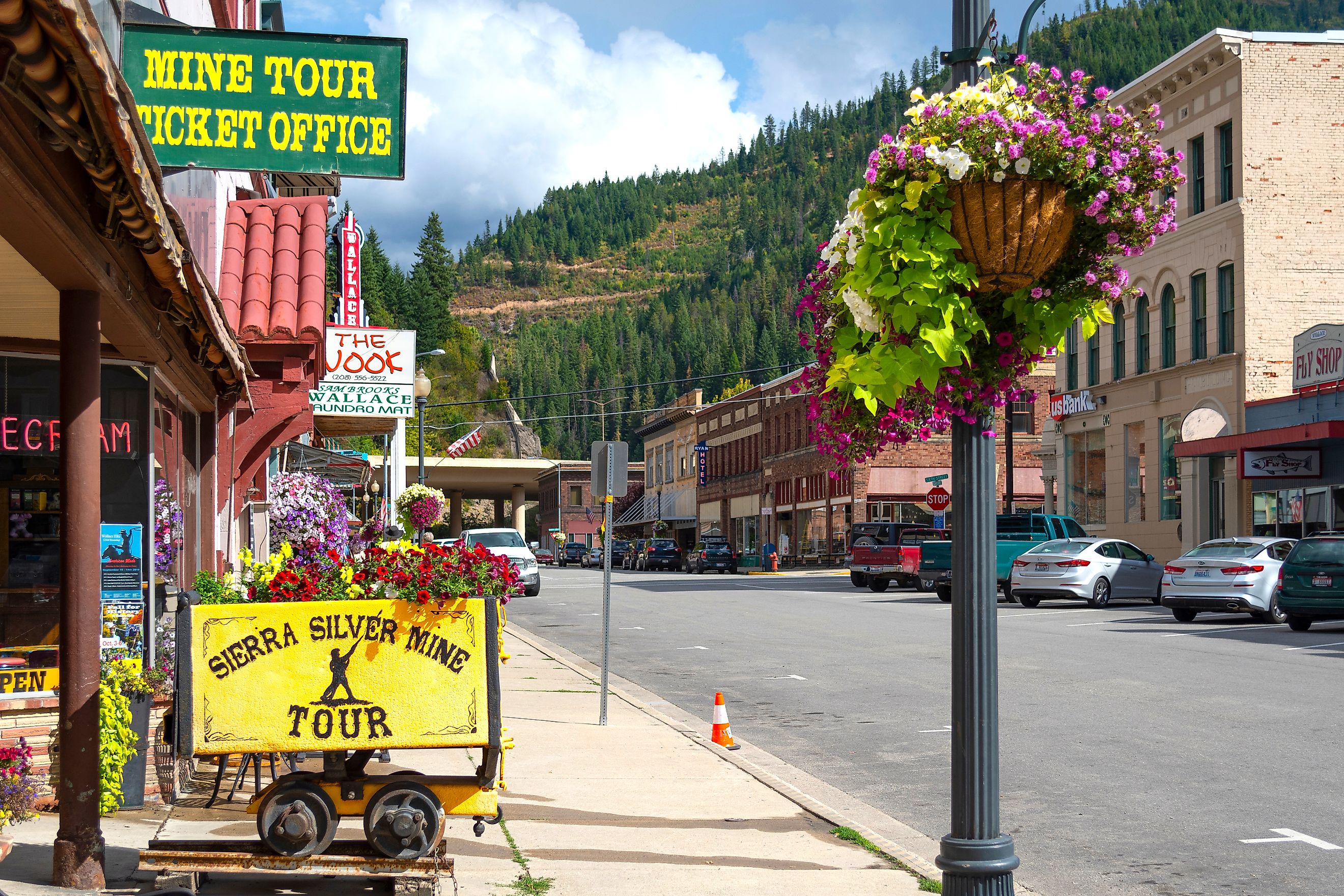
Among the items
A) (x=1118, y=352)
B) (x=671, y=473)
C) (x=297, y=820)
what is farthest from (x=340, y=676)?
(x=671, y=473)

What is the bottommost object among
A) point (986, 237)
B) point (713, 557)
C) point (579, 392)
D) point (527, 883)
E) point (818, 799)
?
point (713, 557)

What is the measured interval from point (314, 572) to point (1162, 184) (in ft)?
13.2

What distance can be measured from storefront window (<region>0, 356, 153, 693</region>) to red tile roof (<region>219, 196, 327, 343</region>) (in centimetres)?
302

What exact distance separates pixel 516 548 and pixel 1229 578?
1788cm

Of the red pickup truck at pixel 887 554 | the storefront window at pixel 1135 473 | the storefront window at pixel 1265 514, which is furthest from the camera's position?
the storefront window at pixel 1135 473

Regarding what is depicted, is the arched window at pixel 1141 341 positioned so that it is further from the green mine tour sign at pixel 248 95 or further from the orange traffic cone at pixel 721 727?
the green mine tour sign at pixel 248 95

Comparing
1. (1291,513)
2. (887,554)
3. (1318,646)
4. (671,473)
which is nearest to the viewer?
(1318,646)

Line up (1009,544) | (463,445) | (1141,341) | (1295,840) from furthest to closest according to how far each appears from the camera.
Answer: (463,445) < (1141,341) < (1009,544) < (1295,840)

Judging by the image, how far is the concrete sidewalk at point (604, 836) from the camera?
242 inches

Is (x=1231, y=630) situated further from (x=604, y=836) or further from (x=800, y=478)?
(x=800, y=478)

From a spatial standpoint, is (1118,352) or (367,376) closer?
(367,376)

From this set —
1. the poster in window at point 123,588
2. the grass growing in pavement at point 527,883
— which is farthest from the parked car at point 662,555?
the grass growing in pavement at point 527,883

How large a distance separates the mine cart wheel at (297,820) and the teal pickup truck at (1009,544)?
2368 centimetres

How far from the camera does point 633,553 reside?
7256 centimetres
